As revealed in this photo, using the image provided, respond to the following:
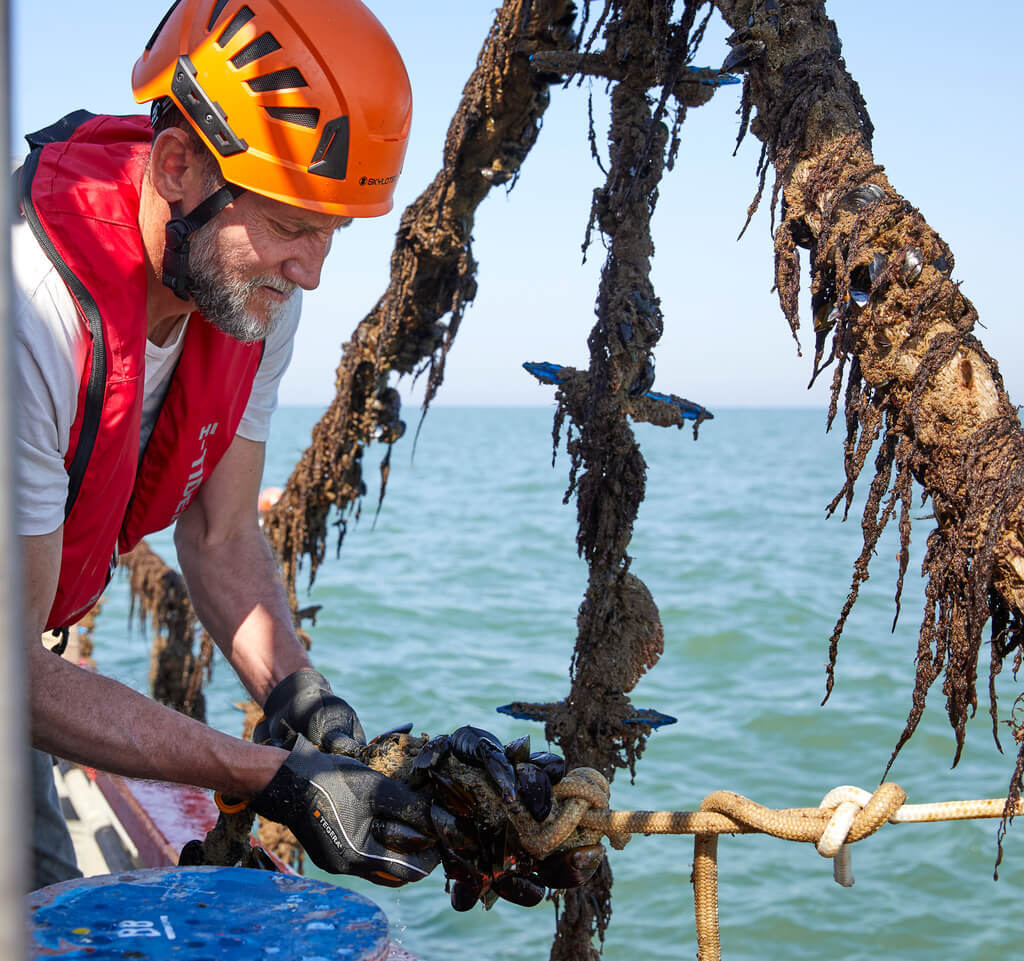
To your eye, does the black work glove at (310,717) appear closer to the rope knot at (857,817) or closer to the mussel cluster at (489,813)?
the mussel cluster at (489,813)

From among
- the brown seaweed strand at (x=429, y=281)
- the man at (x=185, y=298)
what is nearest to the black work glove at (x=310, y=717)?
the man at (x=185, y=298)

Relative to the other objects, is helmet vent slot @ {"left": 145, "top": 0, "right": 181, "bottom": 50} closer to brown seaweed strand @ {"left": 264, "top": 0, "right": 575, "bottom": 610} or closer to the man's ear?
the man's ear

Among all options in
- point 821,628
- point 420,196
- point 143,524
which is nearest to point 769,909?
point 420,196

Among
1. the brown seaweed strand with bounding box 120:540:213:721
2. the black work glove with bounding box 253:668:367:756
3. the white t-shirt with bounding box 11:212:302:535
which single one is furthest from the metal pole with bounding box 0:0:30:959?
the brown seaweed strand with bounding box 120:540:213:721

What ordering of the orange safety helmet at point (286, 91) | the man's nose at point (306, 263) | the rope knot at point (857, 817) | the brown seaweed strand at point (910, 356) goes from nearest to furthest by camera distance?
the brown seaweed strand at point (910, 356), the rope knot at point (857, 817), the orange safety helmet at point (286, 91), the man's nose at point (306, 263)

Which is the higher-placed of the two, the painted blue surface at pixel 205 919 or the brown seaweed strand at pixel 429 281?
the brown seaweed strand at pixel 429 281

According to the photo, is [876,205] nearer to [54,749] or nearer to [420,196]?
[54,749]

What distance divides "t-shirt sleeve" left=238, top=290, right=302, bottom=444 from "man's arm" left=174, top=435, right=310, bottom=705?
4 cm

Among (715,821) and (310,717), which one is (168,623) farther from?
(715,821)

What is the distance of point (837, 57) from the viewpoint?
6.69 ft

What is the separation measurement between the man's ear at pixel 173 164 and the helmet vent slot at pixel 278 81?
188 mm

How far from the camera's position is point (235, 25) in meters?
2.21

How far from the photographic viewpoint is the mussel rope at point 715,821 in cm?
187

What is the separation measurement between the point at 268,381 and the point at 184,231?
0.69 metres
